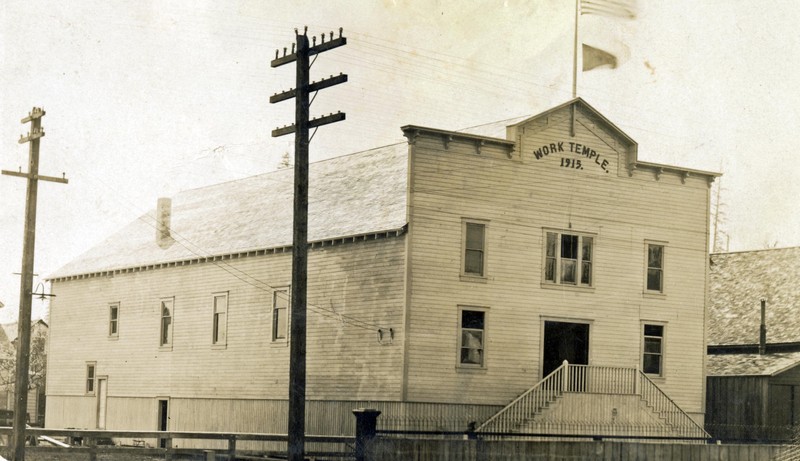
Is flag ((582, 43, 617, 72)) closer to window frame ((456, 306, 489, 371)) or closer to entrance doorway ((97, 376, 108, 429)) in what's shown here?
window frame ((456, 306, 489, 371))

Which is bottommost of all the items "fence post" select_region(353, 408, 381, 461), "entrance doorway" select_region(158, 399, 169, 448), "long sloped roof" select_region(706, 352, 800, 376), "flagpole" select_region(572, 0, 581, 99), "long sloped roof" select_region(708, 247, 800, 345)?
"entrance doorway" select_region(158, 399, 169, 448)

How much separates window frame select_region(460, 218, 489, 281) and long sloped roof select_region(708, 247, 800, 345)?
656 inches

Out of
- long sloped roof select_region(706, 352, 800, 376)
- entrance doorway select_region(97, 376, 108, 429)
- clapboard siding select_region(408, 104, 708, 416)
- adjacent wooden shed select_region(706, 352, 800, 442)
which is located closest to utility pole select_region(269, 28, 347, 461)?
clapboard siding select_region(408, 104, 708, 416)

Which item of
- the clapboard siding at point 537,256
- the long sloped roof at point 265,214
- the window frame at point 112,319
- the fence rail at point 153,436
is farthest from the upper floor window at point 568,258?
the window frame at point 112,319

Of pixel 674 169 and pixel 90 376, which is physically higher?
pixel 674 169

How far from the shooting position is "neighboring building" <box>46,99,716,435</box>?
111 ft

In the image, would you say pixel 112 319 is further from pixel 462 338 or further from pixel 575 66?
pixel 575 66

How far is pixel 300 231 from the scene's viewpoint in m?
25.4

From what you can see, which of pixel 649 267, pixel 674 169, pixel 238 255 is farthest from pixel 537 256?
pixel 238 255

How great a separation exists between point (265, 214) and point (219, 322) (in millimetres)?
4264

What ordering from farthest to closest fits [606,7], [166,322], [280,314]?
[166,322], [280,314], [606,7]

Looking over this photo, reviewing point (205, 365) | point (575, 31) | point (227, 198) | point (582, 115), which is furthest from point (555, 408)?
Answer: point (227, 198)

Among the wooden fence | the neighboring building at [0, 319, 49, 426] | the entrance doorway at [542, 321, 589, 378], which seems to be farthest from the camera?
the neighboring building at [0, 319, 49, 426]

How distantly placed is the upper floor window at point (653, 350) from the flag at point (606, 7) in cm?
1027
